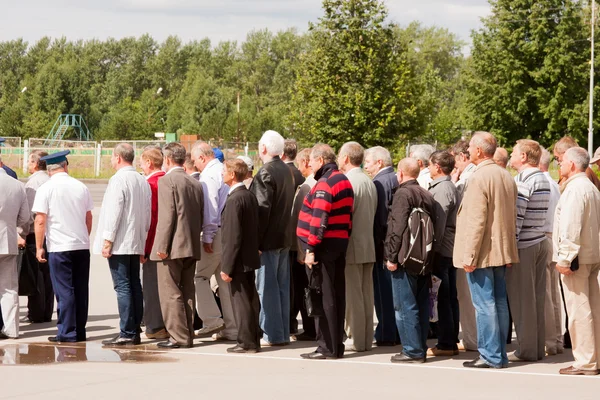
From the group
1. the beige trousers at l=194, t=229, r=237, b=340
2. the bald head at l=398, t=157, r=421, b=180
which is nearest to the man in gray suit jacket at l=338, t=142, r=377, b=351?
the bald head at l=398, t=157, r=421, b=180

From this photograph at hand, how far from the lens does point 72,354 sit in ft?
31.1

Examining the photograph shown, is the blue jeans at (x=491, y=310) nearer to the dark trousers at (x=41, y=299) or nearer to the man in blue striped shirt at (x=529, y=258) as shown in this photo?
the man in blue striped shirt at (x=529, y=258)

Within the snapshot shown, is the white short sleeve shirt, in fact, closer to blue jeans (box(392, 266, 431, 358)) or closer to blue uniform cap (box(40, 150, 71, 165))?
blue uniform cap (box(40, 150, 71, 165))

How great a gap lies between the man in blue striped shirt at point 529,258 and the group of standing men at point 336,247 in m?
0.01

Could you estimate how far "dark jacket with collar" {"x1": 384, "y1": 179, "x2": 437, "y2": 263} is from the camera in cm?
897

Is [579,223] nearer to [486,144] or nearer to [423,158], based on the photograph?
[486,144]

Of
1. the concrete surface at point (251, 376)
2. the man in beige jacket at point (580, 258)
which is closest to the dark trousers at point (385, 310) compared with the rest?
the concrete surface at point (251, 376)

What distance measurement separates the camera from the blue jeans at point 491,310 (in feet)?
28.9

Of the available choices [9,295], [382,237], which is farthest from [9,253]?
[382,237]

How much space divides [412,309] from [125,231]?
9.91 ft

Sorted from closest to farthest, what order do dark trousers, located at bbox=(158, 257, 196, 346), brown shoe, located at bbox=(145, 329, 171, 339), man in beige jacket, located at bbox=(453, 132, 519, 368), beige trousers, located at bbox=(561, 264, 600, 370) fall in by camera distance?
beige trousers, located at bbox=(561, 264, 600, 370), man in beige jacket, located at bbox=(453, 132, 519, 368), dark trousers, located at bbox=(158, 257, 196, 346), brown shoe, located at bbox=(145, 329, 171, 339)

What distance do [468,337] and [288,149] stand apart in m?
2.82

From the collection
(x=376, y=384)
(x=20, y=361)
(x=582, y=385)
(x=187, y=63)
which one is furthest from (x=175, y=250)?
(x=187, y=63)

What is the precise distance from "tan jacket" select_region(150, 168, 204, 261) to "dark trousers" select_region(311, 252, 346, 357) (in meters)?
1.32
